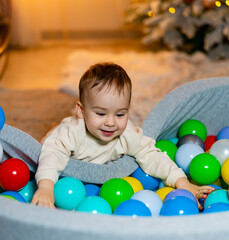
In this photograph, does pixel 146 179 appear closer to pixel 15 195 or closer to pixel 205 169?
pixel 205 169

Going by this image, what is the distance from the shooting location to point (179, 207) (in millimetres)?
1020

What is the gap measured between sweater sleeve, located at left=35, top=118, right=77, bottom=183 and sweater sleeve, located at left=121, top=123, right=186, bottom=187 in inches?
7.5

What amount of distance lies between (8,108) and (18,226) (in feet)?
4.89

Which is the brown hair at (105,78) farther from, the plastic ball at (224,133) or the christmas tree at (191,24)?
the christmas tree at (191,24)

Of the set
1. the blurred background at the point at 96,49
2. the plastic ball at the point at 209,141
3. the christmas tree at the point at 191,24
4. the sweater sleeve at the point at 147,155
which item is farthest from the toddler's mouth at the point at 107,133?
the christmas tree at the point at 191,24

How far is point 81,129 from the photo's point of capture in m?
1.25

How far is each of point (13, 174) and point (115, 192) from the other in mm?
300

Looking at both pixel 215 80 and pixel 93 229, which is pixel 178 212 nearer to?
pixel 93 229

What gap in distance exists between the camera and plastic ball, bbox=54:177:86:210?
1106 mm

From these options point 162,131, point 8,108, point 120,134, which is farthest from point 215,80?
point 8,108

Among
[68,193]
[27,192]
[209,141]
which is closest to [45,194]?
[68,193]

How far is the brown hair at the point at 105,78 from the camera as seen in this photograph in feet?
3.75

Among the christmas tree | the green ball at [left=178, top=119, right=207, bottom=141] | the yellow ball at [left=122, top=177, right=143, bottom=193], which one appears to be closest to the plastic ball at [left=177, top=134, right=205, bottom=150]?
the green ball at [left=178, top=119, right=207, bottom=141]

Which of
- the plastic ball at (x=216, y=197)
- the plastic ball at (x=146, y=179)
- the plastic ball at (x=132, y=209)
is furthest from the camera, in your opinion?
the plastic ball at (x=146, y=179)
